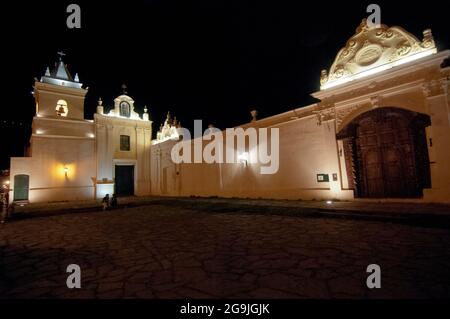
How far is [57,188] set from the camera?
774 inches

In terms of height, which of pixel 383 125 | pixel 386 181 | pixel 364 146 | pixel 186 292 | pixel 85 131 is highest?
pixel 85 131

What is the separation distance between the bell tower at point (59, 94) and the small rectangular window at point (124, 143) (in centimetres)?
390

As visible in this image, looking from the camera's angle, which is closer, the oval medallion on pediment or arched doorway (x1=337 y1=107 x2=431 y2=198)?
arched doorway (x1=337 y1=107 x2=431 y2=198)

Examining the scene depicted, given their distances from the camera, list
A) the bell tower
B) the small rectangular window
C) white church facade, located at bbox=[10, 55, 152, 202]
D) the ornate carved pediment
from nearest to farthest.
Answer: the ornate carved pediment, white church facade, located at bbox=[10, 55, 152, 202], the bell tower, the small rectangular window

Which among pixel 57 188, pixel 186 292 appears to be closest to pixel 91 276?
pixel 186 292

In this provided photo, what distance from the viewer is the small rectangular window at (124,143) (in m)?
23.6

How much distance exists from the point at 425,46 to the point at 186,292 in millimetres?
12032

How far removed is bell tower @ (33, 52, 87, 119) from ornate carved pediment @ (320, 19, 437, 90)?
20495 mm

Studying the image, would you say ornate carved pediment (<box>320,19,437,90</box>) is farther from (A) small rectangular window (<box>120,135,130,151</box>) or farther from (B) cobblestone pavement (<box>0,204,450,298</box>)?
(A) small rectangular window (<box>120,135,130,151</box>)

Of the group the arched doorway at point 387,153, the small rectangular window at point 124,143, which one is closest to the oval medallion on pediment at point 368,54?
the arched doorway at point 387,153

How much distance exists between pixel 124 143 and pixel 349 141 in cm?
1994

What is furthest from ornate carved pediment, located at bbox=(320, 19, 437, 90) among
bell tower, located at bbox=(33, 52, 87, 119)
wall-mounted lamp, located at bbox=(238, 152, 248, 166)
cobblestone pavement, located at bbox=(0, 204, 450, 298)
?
bell tower, located at bbox=(33, 52, 87, 119)

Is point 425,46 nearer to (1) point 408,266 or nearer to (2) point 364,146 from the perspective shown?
(2) point 364,146

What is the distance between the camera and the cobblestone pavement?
2.82 m
